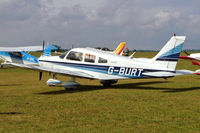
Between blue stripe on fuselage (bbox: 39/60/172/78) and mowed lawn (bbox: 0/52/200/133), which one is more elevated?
blue stripe on fuselage (bbox: 39/60/172/78)

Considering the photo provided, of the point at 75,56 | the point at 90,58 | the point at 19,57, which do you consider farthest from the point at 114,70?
the point at 19,57

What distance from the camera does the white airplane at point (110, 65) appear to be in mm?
11211

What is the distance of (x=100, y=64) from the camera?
41.8 feet

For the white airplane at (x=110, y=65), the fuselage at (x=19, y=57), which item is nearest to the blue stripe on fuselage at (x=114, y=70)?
the white airplane at (x=110, y=65)

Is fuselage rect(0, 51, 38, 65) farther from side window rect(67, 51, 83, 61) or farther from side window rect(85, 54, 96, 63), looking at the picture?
→ side window rect(85, 54, 96, 63)

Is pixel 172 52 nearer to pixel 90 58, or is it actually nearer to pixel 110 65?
pixel 110 65

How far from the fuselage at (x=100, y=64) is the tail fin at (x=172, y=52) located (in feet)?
0.92

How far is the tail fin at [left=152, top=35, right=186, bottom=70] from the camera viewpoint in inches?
438

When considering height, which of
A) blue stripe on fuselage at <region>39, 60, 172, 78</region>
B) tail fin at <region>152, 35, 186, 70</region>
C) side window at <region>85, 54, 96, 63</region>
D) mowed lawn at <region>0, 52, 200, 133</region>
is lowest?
mowed lawn at <region>0, 52, 200, 133</region>

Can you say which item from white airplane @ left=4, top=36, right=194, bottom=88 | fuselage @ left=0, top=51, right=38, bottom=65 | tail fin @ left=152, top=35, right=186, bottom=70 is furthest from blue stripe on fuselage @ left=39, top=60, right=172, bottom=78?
fuselage @ left=0, top=51, right=38, bottom=65

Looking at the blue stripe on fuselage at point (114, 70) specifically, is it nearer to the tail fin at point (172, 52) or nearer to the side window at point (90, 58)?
the side window at point (90, 58)

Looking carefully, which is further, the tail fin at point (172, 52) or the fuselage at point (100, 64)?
the fuselage at point (100, 64)

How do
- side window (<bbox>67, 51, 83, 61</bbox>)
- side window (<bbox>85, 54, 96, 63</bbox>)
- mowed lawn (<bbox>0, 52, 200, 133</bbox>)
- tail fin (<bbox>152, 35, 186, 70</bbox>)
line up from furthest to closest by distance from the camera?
side window (<bbox>67, 51, 83, 61</bbox>), side window (<bbox>85, 54, 96, 63</bbox>), tail fin (<bbox>152, 35, 186, 70</bbox>), mowed lawn (<bbox>0, 52, 200, 133</bbox>)

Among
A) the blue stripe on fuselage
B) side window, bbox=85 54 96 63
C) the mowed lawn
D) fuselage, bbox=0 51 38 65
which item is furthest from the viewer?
fuselage, bbox=0 51 38 65
